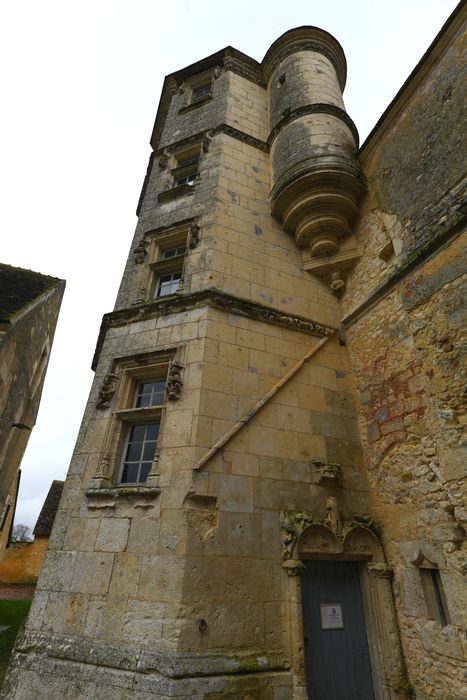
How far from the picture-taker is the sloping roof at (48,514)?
46.2 ft

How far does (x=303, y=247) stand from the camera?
758 centimetres

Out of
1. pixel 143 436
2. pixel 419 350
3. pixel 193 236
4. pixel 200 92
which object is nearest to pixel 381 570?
pixel 419 350

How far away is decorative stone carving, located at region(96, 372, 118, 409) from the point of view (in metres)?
5.55

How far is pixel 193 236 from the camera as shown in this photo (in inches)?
273

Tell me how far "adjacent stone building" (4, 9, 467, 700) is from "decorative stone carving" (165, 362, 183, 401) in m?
0.03

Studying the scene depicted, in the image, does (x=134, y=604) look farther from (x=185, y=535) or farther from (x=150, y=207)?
(x=150, y=207)

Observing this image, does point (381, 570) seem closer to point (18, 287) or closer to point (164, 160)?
point (18, 287)

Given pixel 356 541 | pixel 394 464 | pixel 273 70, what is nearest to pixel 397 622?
pixel 356 541

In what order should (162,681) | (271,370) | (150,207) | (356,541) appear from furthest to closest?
(150,207)
(271,370)
(356,541)
(162,681)

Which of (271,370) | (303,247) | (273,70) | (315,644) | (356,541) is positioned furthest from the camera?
(273,70)

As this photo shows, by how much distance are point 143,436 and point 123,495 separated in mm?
966

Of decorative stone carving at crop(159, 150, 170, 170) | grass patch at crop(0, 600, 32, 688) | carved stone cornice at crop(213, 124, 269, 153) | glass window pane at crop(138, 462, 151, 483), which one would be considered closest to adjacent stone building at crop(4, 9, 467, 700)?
glass window pane at crop(138, 462, 151, 483)

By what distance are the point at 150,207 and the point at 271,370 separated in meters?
5.02

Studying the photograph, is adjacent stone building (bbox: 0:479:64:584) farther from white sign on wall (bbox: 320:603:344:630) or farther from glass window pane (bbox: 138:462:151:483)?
white sign on wall (bbox: 320:603:344:630)
